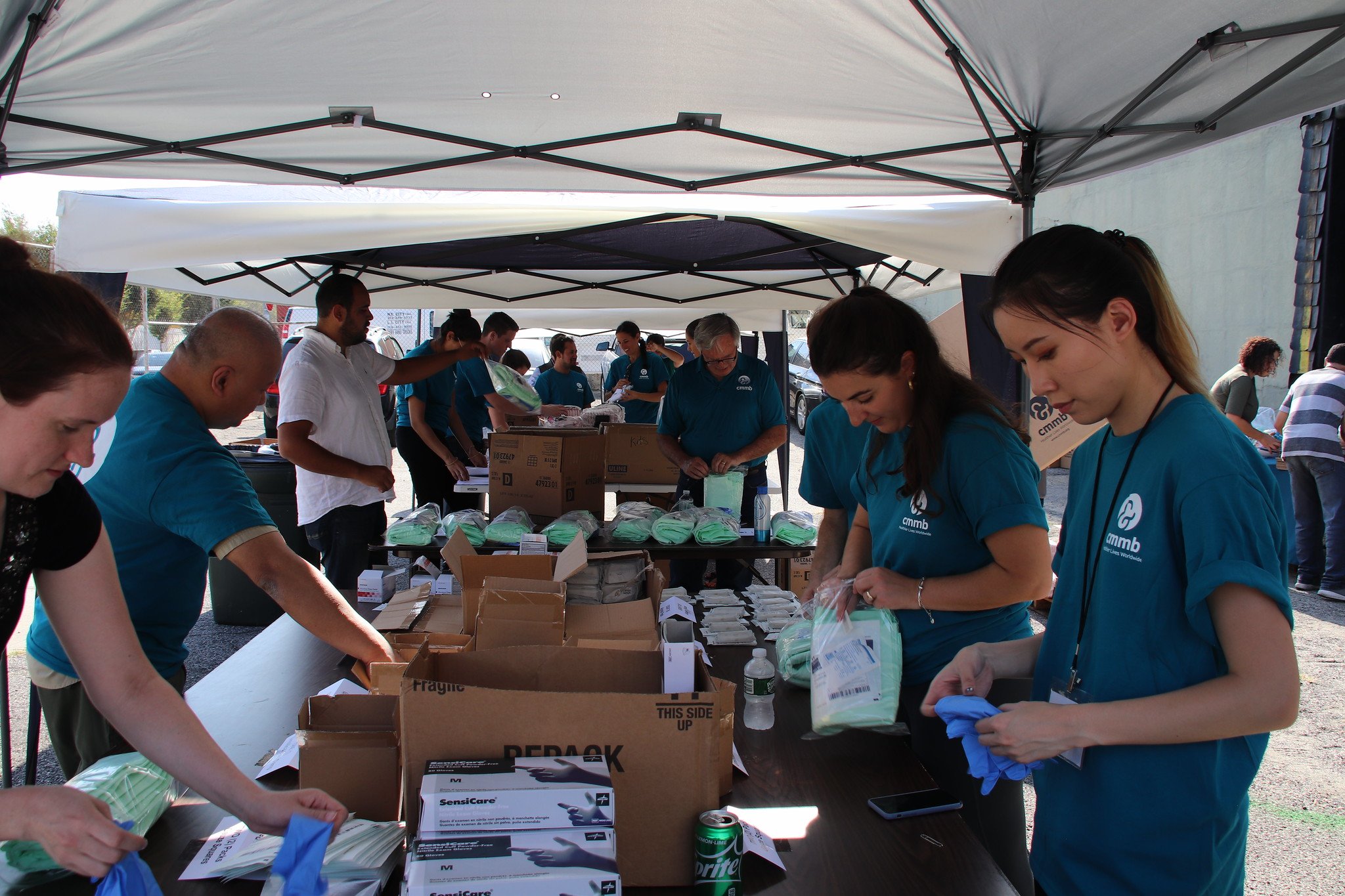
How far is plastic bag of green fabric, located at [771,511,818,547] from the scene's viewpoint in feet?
12.8

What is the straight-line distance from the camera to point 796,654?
2.09m

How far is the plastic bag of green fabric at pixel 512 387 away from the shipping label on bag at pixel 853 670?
17.3 feet

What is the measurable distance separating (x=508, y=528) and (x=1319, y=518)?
5765 millimetres

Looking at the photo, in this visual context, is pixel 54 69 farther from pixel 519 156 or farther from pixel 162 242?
pixel 519 156

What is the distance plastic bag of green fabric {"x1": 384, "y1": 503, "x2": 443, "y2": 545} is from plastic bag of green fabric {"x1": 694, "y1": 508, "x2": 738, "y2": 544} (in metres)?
1.24

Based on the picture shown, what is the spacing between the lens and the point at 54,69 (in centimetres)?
270

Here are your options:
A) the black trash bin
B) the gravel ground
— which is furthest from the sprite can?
the black trash bin

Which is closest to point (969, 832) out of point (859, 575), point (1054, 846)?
point (1054, 846)

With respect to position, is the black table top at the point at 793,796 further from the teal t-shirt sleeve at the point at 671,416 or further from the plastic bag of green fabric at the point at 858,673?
the teal t-shirt sleeve at the point at 671,416

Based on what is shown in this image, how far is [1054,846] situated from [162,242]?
4.01 meters

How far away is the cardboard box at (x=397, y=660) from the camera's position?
1731 mm

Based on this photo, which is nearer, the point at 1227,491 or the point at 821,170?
the point at 1227,491

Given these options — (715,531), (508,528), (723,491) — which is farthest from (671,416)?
(508,528)

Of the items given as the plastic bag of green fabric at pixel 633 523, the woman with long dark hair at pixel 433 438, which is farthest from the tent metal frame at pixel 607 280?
the plastic bag of green fabric at pixel 633 523
